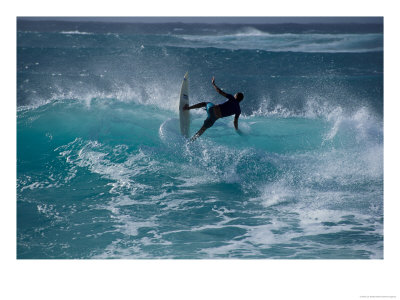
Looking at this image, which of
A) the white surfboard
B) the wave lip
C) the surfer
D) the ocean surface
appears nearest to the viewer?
the ocean surface

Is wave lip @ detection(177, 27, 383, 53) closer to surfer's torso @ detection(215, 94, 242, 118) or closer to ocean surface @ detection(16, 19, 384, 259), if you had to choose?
ocean surface @ detection(16, 19, 384, 259)

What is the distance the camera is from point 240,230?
473 cm

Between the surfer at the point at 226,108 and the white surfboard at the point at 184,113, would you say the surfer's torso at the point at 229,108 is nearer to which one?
the surfer at the point at 226,108

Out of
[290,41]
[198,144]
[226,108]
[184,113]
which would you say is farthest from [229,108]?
[290,41]

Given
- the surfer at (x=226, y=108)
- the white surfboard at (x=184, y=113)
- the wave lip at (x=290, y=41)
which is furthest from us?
the wave lip at (x=290, y=41)

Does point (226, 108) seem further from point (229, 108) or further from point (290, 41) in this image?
point (290, 41)

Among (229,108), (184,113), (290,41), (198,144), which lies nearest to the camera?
(229,108)

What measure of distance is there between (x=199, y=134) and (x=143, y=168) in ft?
3.49

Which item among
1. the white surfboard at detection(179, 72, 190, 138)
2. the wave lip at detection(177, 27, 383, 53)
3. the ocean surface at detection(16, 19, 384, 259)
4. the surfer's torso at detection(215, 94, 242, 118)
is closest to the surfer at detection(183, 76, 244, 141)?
the surfer's torso at detection(215, 94, 242, 118)

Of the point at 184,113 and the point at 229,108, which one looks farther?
the point at 184,113

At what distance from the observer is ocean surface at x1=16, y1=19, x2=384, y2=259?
15.2 ft

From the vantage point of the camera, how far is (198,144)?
226 inches

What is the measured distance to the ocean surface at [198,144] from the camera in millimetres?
4637

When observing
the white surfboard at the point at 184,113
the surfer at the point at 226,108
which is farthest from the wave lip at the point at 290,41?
the surfer at the point at 226,108
